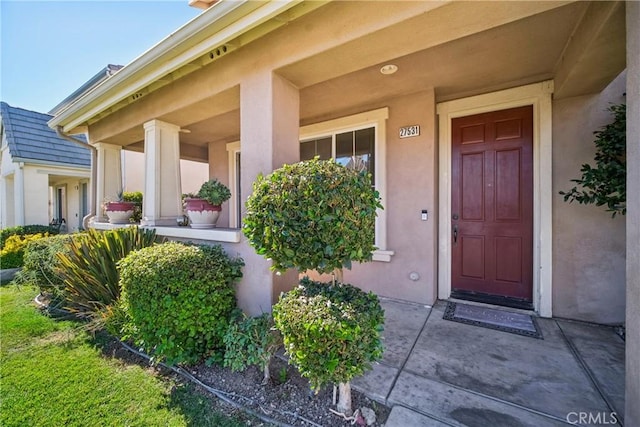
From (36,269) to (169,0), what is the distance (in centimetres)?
500

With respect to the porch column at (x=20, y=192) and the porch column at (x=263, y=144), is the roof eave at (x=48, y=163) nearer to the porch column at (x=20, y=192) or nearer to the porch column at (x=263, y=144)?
the porch column at (x=20, y=192)

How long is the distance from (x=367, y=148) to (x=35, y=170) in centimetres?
1122

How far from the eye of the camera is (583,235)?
3.08 metres

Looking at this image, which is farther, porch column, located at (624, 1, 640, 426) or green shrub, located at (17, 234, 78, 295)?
green shrub, located at (17, 234, 78, 295)

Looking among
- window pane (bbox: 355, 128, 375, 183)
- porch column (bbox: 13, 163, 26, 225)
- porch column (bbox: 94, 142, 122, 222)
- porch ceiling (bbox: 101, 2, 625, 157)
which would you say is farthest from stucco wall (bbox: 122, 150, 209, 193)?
porch ceiling (bbox: 101, 2, 625, 157)

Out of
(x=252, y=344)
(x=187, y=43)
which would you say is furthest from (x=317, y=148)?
(x=252, y=344)

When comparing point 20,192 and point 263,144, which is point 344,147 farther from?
point 20,192

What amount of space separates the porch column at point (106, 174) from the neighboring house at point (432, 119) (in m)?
0.76

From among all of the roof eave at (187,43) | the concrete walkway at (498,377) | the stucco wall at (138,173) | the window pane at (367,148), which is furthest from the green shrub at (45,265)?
the concrete walkway at (498,377)

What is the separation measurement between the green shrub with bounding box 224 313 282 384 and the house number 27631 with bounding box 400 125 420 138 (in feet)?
9.94

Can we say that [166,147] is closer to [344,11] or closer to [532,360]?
[344,11]

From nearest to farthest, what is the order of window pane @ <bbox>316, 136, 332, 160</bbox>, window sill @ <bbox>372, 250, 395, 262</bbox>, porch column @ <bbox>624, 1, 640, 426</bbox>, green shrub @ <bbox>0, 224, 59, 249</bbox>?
porch column @ <bbox>624, 1, 640, 426</bbox>
window sill @ <bbox>372, 250, 395, 262</bbox>
window pane @ <bbox>316, 136, 332, 160</bbox>
green shrub @ <bbox>0, 224, 59, 249</bbox>

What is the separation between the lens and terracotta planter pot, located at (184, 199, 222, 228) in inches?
132

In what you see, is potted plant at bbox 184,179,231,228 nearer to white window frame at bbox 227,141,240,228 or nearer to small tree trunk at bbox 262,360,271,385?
small tree trunk at bbox 262,360,271,385
